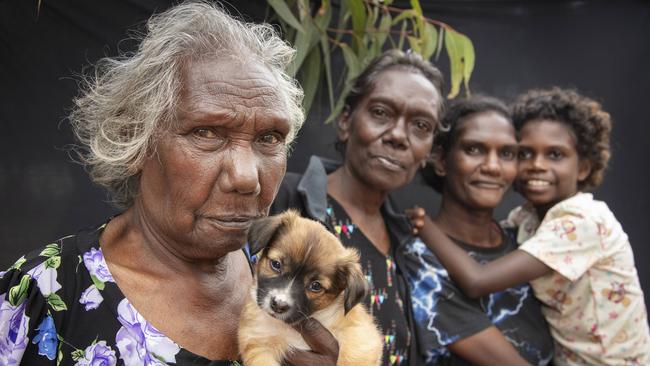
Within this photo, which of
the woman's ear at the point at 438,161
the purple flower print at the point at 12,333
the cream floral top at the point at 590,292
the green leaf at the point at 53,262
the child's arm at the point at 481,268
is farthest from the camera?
the woman's ear at the point at 438,161

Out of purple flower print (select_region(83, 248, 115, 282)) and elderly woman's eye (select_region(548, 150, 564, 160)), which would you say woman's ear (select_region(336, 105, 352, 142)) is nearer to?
elderly woman's eye (select_region(548, 150, 564, 160))

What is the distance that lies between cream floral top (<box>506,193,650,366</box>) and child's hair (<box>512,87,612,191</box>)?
23.5 inches

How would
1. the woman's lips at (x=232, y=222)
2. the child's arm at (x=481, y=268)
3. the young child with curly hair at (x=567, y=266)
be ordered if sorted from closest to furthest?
the woman's lips at (x=232, y=222), the child's arm at (x=481, y=268), the young child with curly hair at (x=567, y=266)

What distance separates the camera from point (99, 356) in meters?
1.84

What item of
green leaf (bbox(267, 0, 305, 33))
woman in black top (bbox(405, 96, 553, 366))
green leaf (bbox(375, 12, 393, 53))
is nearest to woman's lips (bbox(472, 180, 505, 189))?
woman in black top (bbox(405, 96, 553, 366))

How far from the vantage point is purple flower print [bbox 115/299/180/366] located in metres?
1.85

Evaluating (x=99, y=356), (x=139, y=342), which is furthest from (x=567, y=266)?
(x=99, y=356)

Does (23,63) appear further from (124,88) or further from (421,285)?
(421,285)

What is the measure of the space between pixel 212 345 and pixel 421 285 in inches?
60.5

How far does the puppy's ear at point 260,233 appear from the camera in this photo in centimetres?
203

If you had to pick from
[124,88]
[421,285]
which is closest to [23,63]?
[124,88]

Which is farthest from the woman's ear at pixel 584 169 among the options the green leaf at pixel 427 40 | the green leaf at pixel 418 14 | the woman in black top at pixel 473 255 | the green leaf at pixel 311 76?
the green leaf at pixel 311 76

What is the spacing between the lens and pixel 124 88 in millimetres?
2053

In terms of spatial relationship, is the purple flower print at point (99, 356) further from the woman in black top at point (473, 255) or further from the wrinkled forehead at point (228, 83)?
the woman in black top at point (473, 255)
